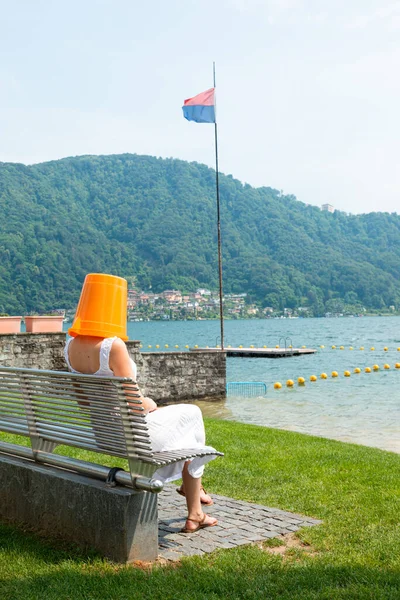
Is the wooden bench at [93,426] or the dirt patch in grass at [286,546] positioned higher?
the wooden bench at [93,426]

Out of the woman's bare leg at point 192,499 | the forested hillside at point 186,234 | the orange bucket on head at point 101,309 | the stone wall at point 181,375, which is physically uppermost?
the forested hillside at point 186,234

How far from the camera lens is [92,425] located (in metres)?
4.30

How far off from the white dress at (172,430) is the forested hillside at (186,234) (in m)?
114

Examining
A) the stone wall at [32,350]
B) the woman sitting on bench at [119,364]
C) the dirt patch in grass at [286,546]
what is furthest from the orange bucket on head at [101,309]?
the stone wall at [32,350]

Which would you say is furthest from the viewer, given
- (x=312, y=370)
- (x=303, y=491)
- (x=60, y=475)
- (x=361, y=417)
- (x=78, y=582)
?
(x=312, y=370)

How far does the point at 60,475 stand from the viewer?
4504 millimetres

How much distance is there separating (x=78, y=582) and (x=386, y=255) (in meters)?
159

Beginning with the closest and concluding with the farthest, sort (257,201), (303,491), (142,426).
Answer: (142,426) < (303,491) < (257,201)

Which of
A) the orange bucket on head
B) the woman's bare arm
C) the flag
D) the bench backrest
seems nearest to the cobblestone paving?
the bench backrest

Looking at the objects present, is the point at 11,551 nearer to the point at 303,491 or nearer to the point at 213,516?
the point at 213,516

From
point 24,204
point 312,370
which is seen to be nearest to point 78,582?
point 312,370

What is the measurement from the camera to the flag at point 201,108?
23234 mm

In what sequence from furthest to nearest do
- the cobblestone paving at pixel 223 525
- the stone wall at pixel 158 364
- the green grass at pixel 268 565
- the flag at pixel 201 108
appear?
the flag at pixel 201 108 → the stone wall at pixel 158 364 → the cobblestone paving at pixel 223 525 → the green grass at pixel 268 565

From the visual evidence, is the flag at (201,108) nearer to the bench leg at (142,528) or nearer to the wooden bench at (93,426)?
the wooden bench at (93,426)
